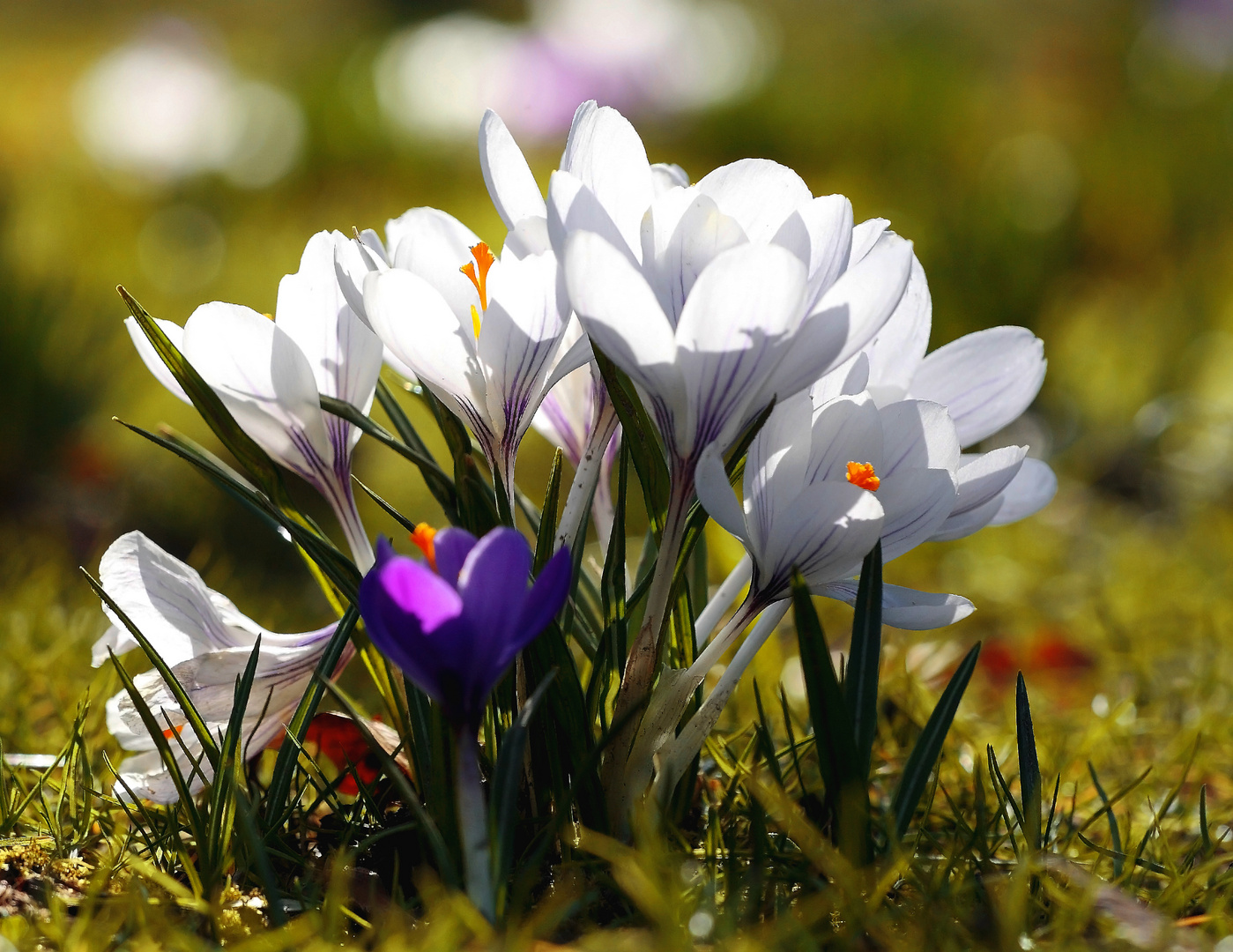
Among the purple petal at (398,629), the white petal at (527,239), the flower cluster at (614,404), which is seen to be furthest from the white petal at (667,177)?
the purple petal at (398,629)

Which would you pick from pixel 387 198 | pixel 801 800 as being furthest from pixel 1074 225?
pixel 801 800

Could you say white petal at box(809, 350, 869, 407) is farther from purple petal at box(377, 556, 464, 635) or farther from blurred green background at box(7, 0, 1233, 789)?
blurred green background at box(7, 0, 1233, 789)

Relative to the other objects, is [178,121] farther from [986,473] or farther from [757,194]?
[986,473]

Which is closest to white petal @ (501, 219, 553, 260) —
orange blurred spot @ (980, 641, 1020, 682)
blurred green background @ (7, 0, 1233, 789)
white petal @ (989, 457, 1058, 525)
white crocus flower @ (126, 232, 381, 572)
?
white crocus flower @ (126, 232, 381, 572)

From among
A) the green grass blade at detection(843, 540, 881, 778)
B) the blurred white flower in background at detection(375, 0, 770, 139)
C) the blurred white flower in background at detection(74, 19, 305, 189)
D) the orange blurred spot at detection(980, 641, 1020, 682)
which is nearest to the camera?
the green grass blade at detection(843, 540, 881, 778)

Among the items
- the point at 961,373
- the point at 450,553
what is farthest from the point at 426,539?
the point at 961,373

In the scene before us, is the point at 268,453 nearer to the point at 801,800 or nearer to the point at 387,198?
the point at 801,800

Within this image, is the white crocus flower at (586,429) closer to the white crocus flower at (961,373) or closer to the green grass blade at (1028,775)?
the white crocus flower at (961,373)
